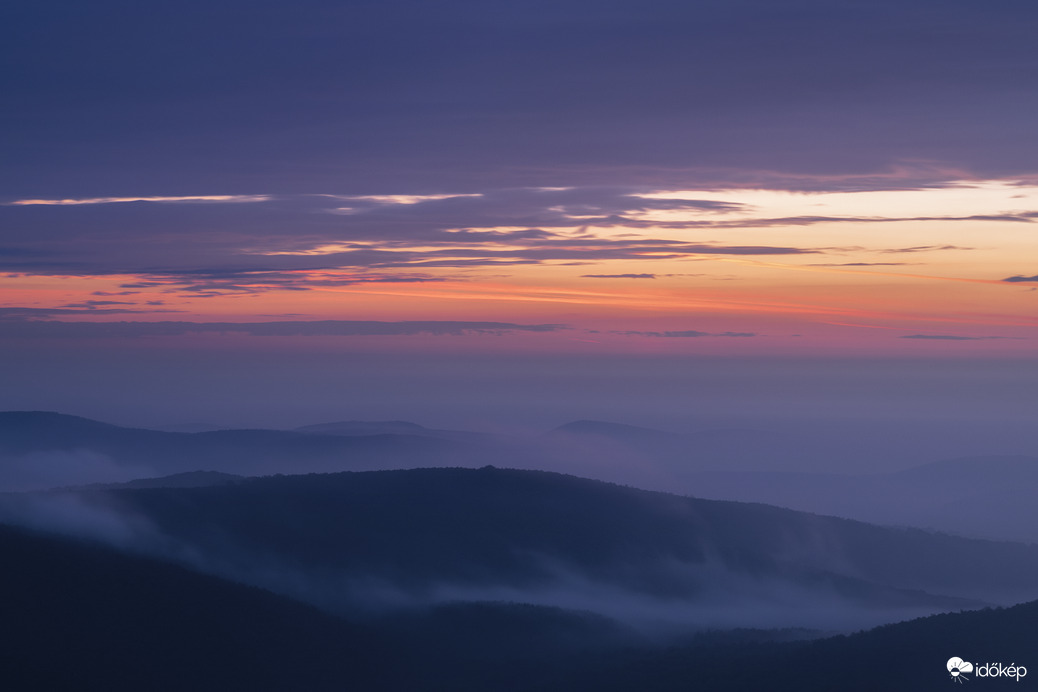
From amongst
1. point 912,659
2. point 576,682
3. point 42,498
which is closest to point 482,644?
point 576,682

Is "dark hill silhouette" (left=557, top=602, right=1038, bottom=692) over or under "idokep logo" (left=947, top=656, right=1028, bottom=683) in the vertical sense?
under

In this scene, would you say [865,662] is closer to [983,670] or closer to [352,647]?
[983,670]

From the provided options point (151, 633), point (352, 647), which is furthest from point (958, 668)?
point (151, 633)

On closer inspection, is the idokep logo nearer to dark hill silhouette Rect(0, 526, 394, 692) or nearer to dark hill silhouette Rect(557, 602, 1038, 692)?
dark hill silhouette Rect(557, 602, 1038, 692)

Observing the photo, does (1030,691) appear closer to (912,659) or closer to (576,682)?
(912,659)

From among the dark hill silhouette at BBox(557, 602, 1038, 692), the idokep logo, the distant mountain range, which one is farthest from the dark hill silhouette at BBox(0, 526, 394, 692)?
the idokep logo

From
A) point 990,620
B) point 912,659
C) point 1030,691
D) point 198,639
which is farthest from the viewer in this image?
point 198,639

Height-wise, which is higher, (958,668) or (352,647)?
(958,668)
